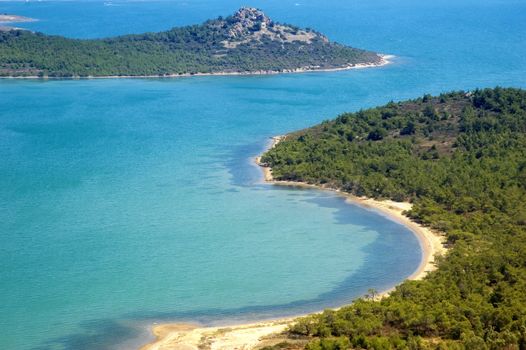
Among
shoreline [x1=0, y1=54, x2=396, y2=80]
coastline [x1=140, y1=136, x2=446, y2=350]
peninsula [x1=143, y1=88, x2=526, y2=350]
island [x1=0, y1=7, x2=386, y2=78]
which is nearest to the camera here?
peninsula [x1=143, y1=88, x2=526, y2=350]

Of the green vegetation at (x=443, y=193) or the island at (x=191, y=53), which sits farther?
the island at (x=191, y=53)

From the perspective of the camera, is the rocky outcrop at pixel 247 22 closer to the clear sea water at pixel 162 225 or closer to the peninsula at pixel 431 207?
the clear sea water at pixel 162 225

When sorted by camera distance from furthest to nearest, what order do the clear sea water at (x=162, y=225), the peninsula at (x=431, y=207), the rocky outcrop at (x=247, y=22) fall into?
the rocky outcrop at (x=247, y=22), the clear sea water at (x=162, y=225), the peninsula at (x=431, y=207)

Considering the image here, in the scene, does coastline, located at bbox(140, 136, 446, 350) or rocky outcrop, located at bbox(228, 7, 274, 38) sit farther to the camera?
rocky outcrop, located at bbox(228, 7, 274, 38)

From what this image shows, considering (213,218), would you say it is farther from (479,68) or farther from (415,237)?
(479,68)

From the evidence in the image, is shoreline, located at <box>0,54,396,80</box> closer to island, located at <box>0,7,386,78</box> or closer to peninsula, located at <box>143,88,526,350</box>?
island, located at <box>0,7,386,78</box>

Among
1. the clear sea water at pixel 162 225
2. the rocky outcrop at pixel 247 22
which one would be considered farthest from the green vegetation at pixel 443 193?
the rocky outcrop at pixel 247 22

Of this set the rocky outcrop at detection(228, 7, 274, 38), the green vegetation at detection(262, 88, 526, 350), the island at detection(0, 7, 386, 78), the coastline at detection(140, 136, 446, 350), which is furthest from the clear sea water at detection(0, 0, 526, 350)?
the rocky outcrop at detection(228, 7, 274, 38)
